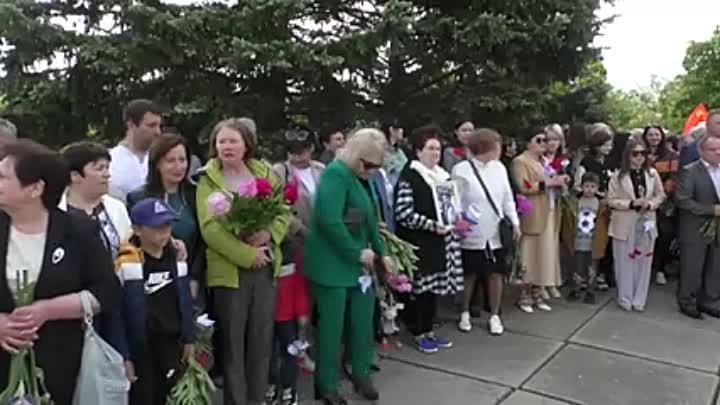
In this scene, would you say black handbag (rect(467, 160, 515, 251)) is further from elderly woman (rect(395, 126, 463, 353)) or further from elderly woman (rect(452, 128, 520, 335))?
elderly woman (rect(395, 126, 463, 353))

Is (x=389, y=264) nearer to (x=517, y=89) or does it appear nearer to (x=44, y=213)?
(x=44, y=213)

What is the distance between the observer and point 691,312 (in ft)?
21.5

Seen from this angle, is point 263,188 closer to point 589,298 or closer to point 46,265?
point 46,265

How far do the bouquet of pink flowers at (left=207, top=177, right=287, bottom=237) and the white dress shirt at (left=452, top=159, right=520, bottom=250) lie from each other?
2346mm

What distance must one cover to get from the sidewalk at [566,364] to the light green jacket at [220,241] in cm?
120

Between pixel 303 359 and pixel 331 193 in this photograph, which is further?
pixel 303 359

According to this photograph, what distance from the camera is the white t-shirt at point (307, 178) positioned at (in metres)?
4.64

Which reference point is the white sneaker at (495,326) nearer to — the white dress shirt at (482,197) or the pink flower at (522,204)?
the white dress shirt at (482,197)

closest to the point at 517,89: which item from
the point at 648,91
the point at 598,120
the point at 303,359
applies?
the point at 598,120

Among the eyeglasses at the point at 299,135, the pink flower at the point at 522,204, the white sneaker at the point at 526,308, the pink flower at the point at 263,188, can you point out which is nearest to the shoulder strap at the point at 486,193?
→ the pink flower at the point at 522,204

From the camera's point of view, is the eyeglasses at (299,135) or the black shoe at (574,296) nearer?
the eyeglasses at (299,135)

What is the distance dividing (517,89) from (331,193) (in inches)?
146

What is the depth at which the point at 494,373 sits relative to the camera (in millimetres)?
4973

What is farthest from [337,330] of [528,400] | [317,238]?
[528,400]
